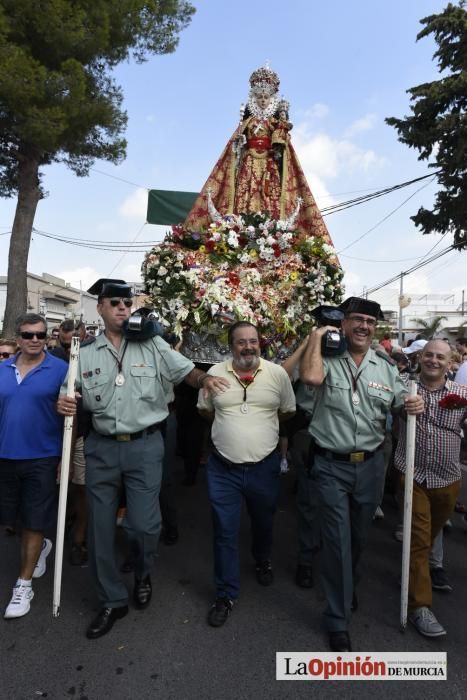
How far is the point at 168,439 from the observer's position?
4156 millimetres

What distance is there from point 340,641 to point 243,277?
9.69ft

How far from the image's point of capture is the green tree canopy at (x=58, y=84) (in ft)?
33.8

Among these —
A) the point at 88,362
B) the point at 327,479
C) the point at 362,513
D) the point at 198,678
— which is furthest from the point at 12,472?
the point at 362,513

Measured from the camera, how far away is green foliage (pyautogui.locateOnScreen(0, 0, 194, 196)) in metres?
10.3

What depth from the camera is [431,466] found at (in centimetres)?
311

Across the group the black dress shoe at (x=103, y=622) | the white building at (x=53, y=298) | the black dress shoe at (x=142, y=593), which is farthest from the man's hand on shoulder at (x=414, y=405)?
the white building at (x=53, y=298)

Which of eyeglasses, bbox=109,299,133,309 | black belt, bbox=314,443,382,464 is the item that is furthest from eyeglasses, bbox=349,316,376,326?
eyeglasses, bbox=109,299,133,309

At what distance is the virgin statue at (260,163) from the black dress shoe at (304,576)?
3997 millimetres

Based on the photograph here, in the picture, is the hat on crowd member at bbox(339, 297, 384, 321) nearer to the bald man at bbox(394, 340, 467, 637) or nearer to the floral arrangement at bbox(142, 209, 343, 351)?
the bald man at bbox(394, 340, 467, 637)

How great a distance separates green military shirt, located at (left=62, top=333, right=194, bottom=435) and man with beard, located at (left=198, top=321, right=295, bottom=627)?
0.30 m

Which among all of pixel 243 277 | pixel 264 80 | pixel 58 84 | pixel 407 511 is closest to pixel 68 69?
pixel 58 84

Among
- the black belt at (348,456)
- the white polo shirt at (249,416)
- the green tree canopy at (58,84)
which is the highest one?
the green tree canopy at (58,84)

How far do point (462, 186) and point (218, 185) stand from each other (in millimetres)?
9048

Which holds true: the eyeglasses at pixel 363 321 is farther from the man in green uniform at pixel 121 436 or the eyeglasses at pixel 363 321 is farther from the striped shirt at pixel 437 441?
the man in green uniform at pixel 121 436
